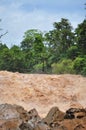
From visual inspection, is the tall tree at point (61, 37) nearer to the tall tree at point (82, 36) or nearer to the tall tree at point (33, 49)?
the tall tree at point (33, 49)

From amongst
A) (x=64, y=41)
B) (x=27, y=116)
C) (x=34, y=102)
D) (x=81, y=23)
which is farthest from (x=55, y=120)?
(x=64, y=41)

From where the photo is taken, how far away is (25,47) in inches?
2507

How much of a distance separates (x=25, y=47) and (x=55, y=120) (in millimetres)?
45571

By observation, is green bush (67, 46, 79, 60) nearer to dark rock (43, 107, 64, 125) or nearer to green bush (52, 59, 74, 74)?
green bush (52, 59, 74, 74)

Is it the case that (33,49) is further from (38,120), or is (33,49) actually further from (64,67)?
(38,120)

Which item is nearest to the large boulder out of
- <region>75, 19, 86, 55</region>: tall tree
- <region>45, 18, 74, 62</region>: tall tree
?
<region>75, 19, 86, 55</region>: tall tree

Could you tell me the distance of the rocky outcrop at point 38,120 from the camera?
15734 millimetres

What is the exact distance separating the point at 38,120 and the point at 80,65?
88.6 ft

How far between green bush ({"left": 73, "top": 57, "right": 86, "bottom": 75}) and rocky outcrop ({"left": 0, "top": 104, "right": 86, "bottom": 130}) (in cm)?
2414

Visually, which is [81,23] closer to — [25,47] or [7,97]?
[7,97]

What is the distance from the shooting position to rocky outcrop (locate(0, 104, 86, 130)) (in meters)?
15.7

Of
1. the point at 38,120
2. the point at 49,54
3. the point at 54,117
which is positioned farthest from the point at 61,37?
the point at 38,120

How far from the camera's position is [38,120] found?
674 inches

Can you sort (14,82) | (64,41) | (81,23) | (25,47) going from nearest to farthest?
1. (14,82)
2. (81,23)
3. (64,41)
4. (25,47)
